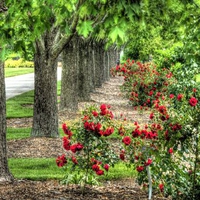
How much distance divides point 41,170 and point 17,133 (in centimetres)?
501

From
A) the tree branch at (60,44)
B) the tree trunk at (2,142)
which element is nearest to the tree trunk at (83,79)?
the tree branch at (60,44)

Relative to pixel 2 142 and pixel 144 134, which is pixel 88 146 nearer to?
pixel 144 134

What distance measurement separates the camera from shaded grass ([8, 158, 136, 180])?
30.5 feet

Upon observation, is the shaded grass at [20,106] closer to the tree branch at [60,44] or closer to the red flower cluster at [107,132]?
the tree branch at [60,44]

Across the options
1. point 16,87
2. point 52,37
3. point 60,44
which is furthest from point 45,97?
point 16,87

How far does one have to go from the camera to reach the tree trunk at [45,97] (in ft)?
42.8

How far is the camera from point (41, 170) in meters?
9.94

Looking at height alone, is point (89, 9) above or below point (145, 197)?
above

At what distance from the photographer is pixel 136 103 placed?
23125 millimetres

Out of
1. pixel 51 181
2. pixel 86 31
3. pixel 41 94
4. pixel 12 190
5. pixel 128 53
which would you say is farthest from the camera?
pixel 128 53

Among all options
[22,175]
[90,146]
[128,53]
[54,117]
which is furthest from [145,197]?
[128,53]

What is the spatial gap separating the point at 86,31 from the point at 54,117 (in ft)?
28.5

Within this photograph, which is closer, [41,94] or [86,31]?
[86,31]

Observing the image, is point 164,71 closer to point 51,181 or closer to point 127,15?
point 51,181
